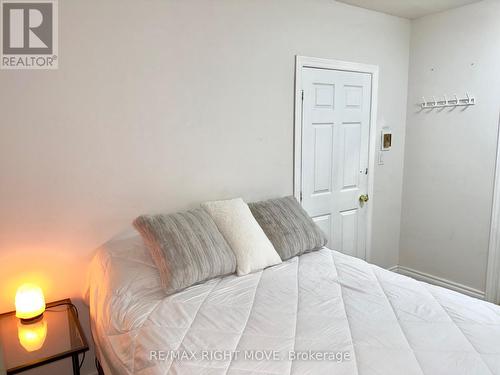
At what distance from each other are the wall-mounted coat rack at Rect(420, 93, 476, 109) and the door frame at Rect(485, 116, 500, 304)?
1.24 feet

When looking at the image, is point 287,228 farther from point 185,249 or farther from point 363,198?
point 363,198

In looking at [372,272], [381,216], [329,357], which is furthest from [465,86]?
[329,357]

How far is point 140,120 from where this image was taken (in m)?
2.23

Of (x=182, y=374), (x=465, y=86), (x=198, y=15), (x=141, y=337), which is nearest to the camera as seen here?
(x=182, y=374)

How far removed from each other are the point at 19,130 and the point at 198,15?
1.25 m

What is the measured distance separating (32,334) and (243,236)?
46.2 inches

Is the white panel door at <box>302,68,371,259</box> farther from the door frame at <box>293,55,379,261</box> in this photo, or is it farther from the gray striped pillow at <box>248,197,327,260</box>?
the gray striped pillow at <box>248,197,327,260</box>

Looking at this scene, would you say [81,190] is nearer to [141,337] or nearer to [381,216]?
[141,337]

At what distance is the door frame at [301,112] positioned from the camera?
9.38 feet

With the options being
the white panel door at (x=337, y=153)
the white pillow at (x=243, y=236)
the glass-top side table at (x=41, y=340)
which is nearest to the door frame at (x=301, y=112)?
the white panel door at (x=337, y=153)

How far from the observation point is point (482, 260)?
321 centimetres

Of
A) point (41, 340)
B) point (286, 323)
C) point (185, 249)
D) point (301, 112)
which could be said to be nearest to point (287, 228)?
point (185, 249)

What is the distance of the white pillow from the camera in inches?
83.5

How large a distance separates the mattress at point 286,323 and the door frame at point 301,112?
99 centimetres
